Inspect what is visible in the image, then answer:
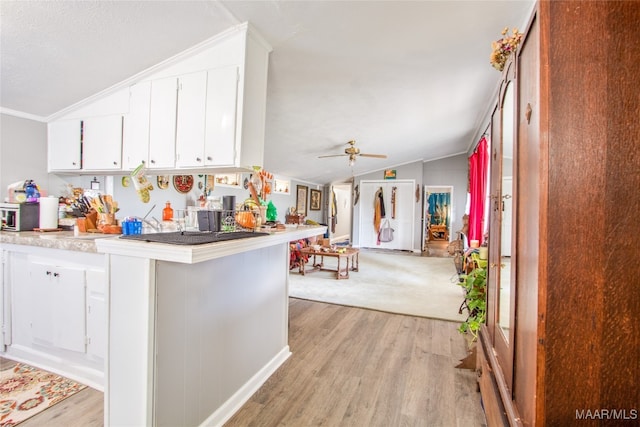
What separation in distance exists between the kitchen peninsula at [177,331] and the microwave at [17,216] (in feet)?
5.30

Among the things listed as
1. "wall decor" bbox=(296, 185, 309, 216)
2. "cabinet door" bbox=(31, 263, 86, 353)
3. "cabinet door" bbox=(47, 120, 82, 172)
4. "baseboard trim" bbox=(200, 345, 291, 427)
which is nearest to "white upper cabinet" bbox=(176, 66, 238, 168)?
"cabinet door" bbox=(31, 263, 86, 353)

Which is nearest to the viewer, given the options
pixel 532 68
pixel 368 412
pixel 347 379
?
pixel 532 68

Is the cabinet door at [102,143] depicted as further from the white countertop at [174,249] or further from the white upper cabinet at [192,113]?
the white countertop at [174,249]

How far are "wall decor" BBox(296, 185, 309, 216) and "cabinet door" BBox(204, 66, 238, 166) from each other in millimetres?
5423

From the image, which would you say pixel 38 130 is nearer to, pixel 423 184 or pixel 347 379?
pixel 347 379

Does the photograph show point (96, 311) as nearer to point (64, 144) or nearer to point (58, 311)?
point (58, 311)

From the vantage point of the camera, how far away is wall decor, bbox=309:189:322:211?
8.44 meters

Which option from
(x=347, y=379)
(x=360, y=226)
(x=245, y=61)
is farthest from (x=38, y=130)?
(x=360, y=226)

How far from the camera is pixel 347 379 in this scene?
1995 millimetres

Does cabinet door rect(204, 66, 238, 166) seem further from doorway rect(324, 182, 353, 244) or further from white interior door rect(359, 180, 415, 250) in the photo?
doorway rect(324, 182, 353, 244)

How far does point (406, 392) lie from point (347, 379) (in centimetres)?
40

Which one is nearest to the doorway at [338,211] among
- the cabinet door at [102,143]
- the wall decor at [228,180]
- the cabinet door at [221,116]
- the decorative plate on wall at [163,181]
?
the wall decor at [228,180]

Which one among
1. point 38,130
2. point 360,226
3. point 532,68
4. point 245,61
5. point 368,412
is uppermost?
point 245,61

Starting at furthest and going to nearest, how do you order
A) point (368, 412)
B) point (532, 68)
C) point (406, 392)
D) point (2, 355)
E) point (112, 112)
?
point (112, 112) < point (2, 355) < point (406, 392) < point (368, 412) < point (532, 68)
